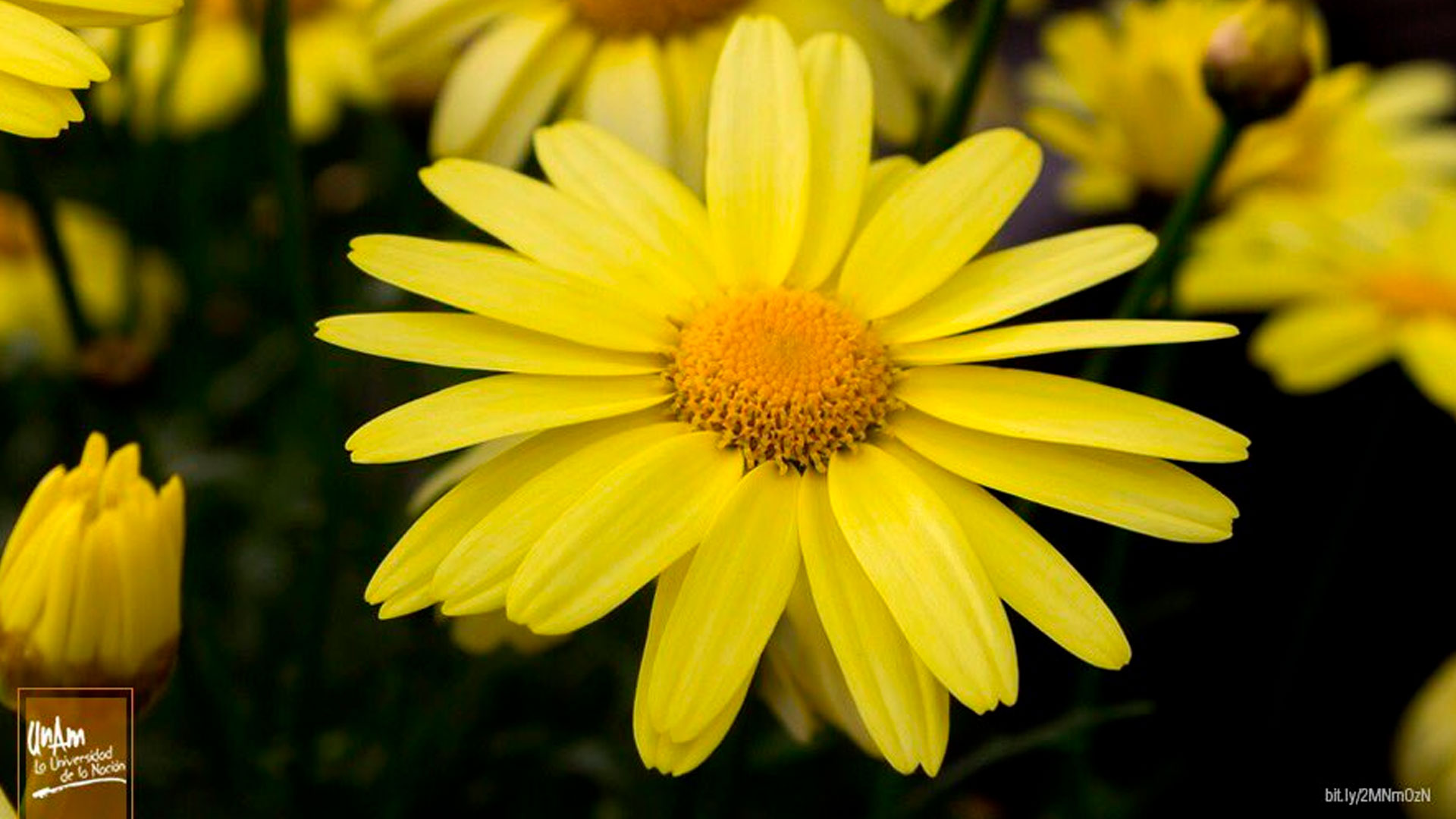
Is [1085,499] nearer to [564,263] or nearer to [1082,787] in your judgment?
[564,263]

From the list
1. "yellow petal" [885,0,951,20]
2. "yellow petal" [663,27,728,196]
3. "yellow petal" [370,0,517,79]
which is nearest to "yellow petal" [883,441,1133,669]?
"yellow petal" [885,0,951,20]

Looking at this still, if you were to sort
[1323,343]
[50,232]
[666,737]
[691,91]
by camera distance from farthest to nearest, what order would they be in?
[1323,343] → [691,91] → [50,232] → [666,737]

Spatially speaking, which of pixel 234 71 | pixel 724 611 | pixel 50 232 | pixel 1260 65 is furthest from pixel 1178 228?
pixel 234 71

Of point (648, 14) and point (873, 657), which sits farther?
point (648, 14)

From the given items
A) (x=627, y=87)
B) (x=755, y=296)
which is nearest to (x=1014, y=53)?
(x=627, y=87)

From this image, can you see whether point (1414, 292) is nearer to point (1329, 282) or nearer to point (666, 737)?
point (1329, 282)

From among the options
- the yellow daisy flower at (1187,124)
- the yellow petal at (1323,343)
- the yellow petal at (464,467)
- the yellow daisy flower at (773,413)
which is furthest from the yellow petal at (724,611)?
the yellow petal at (1323,343)
